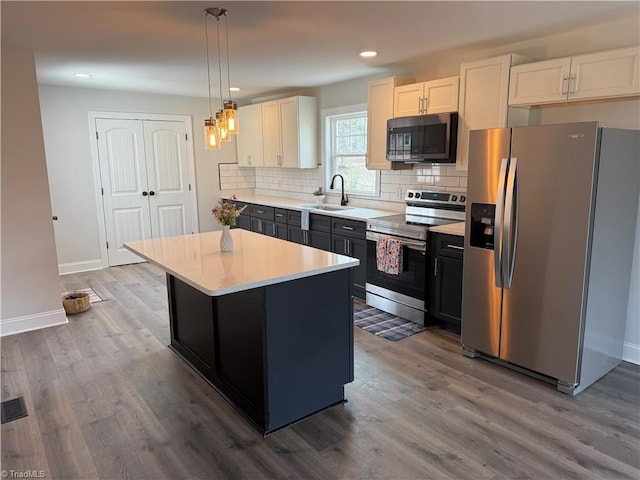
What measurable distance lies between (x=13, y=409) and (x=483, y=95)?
3904mm

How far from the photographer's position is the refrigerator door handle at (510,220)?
111 inches

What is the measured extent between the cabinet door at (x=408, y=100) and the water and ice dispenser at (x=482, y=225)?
1349 mm

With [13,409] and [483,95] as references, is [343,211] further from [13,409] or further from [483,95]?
[13,409]

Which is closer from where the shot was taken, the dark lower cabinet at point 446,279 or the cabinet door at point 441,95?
the dark lower cabinet at point 446,279

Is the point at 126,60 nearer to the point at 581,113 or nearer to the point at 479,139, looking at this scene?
the point at 479,139

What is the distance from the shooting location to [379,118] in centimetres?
442

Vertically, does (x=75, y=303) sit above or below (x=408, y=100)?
below

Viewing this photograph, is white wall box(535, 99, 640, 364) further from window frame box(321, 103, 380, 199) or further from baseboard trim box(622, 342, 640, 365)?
window frame box(321, 103, 380, 199)

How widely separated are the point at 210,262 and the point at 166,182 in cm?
426

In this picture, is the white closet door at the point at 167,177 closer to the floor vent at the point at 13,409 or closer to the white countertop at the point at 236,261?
the white countertop at the point at 236,261

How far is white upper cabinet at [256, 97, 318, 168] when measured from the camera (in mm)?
5559

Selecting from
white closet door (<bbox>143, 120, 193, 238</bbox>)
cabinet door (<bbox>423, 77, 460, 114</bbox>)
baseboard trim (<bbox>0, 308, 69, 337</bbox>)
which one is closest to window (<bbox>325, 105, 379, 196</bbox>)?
cabinet door (<bbox>423, 77, 460, 114</bbox>)

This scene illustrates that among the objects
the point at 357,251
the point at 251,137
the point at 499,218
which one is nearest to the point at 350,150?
the point at 357,251

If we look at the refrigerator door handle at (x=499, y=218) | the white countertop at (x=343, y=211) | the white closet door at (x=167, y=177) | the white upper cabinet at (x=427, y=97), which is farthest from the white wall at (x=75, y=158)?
the refrigerator door handle at (x=499, y=218)
